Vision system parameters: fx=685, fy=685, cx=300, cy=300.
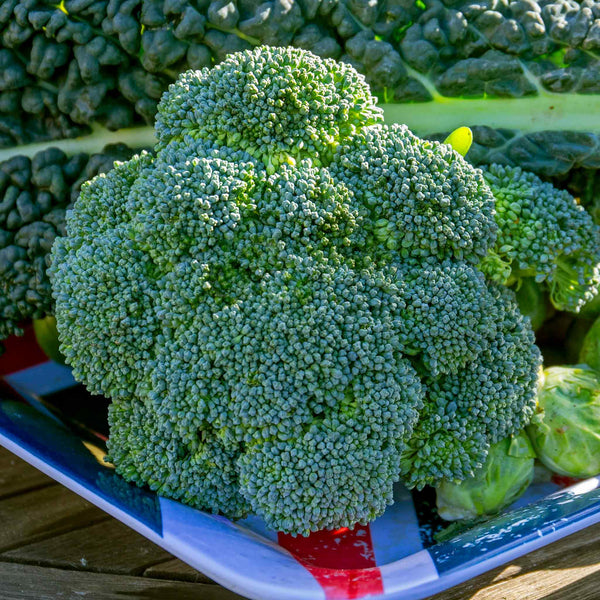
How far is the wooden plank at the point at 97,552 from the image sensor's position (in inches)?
46.2

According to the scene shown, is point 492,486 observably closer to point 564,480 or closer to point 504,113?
point 564,480

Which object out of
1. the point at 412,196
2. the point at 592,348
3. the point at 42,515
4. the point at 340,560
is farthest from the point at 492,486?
the point at 42,515

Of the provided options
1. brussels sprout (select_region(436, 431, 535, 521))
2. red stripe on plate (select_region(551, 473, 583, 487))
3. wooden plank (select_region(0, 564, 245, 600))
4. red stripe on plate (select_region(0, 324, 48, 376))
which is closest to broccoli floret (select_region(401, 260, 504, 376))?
brussels sprout (select_region(436, 431, 535, 521))

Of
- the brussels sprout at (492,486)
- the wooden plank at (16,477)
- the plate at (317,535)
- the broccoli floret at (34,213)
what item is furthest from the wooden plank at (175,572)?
the broccoli floret at (34,213)

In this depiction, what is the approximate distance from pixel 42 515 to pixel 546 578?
90 centimetres

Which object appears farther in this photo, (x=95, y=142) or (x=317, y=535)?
(x=95, y=142)

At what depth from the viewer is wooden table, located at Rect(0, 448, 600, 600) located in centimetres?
112

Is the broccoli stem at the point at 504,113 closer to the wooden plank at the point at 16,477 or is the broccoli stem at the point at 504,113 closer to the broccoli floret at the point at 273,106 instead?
the broccoli floret at the point at 273,106

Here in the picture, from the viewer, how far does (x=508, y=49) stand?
1.34 meters

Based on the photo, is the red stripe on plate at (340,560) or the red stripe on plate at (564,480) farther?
the red stripe on plate at (564,480)

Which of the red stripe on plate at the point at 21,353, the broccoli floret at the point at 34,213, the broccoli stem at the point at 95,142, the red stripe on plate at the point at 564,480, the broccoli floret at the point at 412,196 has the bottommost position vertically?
the red stripe on plate at the point at 21,353

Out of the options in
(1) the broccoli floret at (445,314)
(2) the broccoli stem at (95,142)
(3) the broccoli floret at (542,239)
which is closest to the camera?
(1) the broccoli floret at (445,314)

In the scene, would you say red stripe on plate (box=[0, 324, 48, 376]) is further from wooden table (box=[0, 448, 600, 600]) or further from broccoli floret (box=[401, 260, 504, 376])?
broccoli floret (box=[401, 260, 504, 376])

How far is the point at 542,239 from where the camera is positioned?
1.21m
